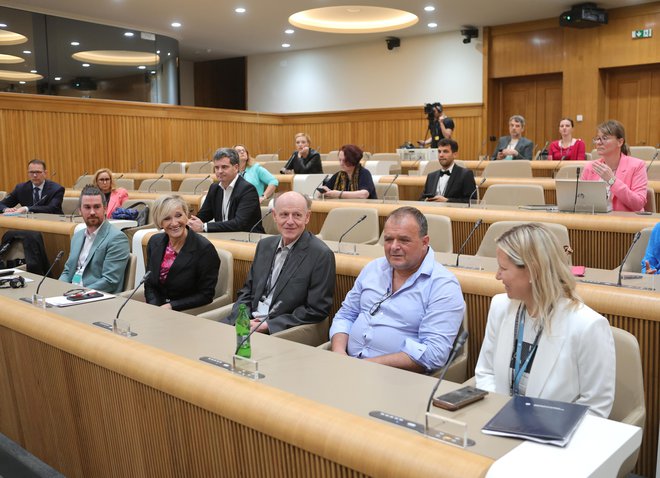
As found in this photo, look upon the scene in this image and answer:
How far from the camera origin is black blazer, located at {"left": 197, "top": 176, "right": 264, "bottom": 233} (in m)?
4.66

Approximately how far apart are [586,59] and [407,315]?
34.3 feet

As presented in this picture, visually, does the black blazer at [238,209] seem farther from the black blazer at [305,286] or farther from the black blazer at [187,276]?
the black blazer at [305,286]

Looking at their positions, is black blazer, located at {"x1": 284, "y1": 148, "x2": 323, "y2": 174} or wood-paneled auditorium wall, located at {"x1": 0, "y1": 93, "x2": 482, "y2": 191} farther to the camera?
wood-paneled auditorium wall, located at {"x1": 0, "y1": 93, "x2": 482, "y2": 191}

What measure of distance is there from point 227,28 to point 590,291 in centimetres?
1155

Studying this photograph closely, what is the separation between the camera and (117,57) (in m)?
12.5

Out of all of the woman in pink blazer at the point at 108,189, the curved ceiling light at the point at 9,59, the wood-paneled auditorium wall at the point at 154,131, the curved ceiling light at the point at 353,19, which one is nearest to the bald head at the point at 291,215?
the woman in pink blazer at the point at 108,189

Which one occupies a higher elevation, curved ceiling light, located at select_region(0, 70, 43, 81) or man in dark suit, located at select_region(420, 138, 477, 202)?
curved ceiling light, located at select_region(0, 70, 43, 81)

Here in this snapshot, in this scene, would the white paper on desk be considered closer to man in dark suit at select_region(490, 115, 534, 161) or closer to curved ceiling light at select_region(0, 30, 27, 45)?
man in dark suit at select_region(490, 115, 534, 161)

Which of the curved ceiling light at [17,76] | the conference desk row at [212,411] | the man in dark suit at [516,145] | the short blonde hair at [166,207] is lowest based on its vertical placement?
the conference desk row at [212,411]

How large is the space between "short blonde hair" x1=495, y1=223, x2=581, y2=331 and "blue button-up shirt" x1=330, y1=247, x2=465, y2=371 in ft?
1.82

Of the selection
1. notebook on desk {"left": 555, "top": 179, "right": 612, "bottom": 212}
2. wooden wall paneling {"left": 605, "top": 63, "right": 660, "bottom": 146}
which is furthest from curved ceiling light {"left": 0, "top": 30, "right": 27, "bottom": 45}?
wooden wall paneling {"left": 605, "top": 63, "right": 660, "bottom": 146}

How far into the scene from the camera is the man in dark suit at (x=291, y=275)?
311cm

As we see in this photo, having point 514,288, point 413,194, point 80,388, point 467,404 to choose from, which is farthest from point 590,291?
point 413,194

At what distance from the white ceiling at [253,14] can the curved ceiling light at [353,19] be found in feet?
0.65
